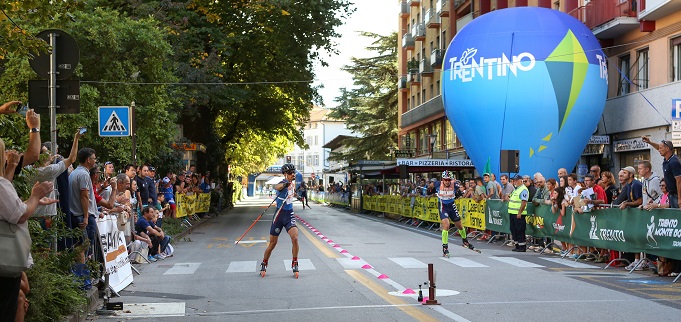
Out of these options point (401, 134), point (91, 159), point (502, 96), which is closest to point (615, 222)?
point (91, 159)

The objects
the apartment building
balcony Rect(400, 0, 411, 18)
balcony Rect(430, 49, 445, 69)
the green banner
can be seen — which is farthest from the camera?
balcony Rect(400, 0, 411, 18)

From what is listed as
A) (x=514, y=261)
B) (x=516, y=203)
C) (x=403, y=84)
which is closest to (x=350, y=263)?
(x=514, y=261)

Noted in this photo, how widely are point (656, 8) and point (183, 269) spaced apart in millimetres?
18644

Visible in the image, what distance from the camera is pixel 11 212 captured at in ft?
20.3

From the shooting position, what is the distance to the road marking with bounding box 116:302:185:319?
35.7 ft

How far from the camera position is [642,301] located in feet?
37.8

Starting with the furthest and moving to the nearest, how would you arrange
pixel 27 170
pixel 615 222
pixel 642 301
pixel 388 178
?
pixel 388 178 → pixel 615 222 → pixel 642 301 → pixel 27 170

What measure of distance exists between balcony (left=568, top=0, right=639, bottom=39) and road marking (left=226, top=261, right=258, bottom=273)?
19387 mm

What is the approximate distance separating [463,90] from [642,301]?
23500 mm

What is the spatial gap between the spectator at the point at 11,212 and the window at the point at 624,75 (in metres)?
29.6

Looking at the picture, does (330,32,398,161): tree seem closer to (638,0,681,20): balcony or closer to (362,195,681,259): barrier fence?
(638,0,681,20): balcony

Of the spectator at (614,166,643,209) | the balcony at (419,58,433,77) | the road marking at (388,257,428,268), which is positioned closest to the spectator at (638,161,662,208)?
the spectator at (614,166,643,209)

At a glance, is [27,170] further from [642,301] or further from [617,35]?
[617,35]

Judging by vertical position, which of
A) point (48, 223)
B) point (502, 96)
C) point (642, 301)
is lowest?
point (642, 301)
